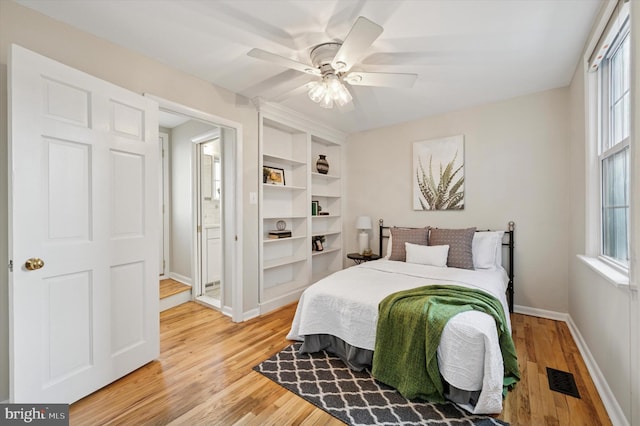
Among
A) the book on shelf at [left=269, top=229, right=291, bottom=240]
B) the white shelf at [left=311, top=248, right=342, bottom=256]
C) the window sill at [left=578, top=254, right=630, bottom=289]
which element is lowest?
the white shelf at [left=311, top=248, right=342, bottom=256]

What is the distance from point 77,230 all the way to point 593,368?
12.0 feet

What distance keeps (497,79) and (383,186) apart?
1920 mm

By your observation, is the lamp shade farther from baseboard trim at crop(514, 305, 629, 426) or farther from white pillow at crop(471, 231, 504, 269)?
baseboard trim at crop(514, 305, 629, 426)

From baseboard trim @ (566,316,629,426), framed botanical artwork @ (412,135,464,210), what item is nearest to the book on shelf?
framed botanical artwork @ (412,135,464,210)

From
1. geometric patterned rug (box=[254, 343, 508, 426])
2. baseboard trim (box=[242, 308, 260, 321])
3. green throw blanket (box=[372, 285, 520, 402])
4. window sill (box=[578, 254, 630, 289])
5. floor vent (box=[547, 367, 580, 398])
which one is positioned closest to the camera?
window sill (box=[578, 254, 630, 289])

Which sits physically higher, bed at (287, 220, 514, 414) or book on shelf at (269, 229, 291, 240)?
book on shelf at (269, 229, 291, 240)

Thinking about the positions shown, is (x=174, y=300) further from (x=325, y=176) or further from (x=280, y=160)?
(x=325, y=176)

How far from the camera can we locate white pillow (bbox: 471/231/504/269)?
3080 mm

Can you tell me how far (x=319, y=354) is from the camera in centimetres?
238

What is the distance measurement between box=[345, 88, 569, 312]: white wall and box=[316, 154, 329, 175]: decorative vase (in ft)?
3.85

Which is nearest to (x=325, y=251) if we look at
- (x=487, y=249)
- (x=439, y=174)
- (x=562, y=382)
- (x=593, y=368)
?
(x=439, y=174)

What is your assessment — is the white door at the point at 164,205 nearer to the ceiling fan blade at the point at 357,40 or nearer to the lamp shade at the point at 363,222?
the lamp shade at the point at 363,222

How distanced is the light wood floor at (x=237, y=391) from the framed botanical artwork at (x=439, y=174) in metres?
1.66

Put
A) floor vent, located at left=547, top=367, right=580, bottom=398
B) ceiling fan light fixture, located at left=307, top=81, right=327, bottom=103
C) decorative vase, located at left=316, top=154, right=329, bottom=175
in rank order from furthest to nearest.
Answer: decorative vase, located at left=316, top=154, right=329, bottom=175, ceiling fan light fixture, located at left=307, top=81, right=327, bottom=103, floor vent, located at left=547, top=367, right=580, bottom=398
